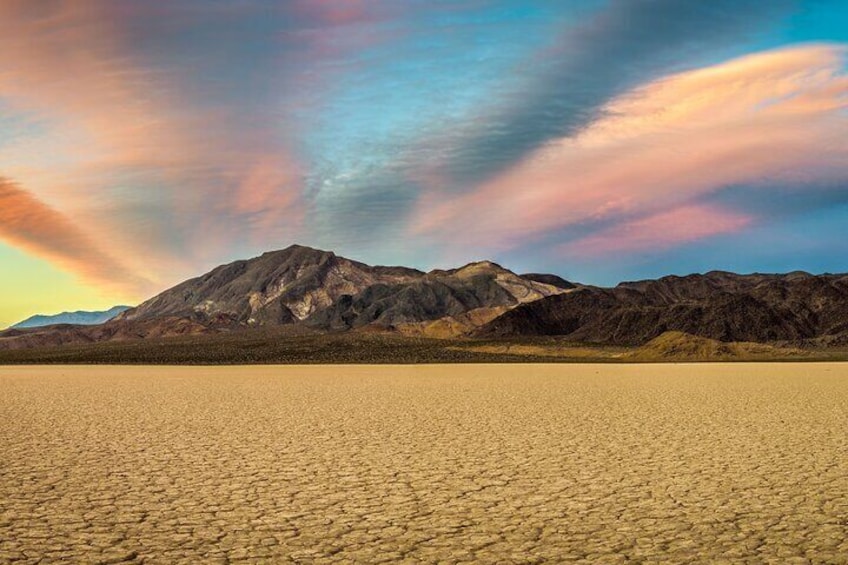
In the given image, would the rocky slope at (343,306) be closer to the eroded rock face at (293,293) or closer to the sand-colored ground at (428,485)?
the eroded rock face at (293,293)

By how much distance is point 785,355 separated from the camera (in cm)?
6334

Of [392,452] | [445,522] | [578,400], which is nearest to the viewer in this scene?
[445,522]

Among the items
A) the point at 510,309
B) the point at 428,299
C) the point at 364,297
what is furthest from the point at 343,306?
the point at 510,309

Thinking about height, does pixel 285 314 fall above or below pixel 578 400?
above

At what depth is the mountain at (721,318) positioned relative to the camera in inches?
3285

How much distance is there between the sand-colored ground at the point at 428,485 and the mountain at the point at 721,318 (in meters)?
69.9

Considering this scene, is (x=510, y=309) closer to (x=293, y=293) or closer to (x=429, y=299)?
(x=429, y=299)

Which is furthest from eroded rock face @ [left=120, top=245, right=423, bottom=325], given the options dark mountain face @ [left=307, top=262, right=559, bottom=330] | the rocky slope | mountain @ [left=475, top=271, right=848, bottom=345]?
mountain @ [left=475, top=271, right=848, bottom=345]

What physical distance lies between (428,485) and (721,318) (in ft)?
274

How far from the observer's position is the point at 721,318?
85000mm

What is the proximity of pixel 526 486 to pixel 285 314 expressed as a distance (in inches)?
6253

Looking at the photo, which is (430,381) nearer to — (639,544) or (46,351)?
(639,544)

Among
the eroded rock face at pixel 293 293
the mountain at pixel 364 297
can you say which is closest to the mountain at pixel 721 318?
the mountain at pixel 364 297

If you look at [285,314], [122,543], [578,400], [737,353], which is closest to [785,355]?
[737,353]
